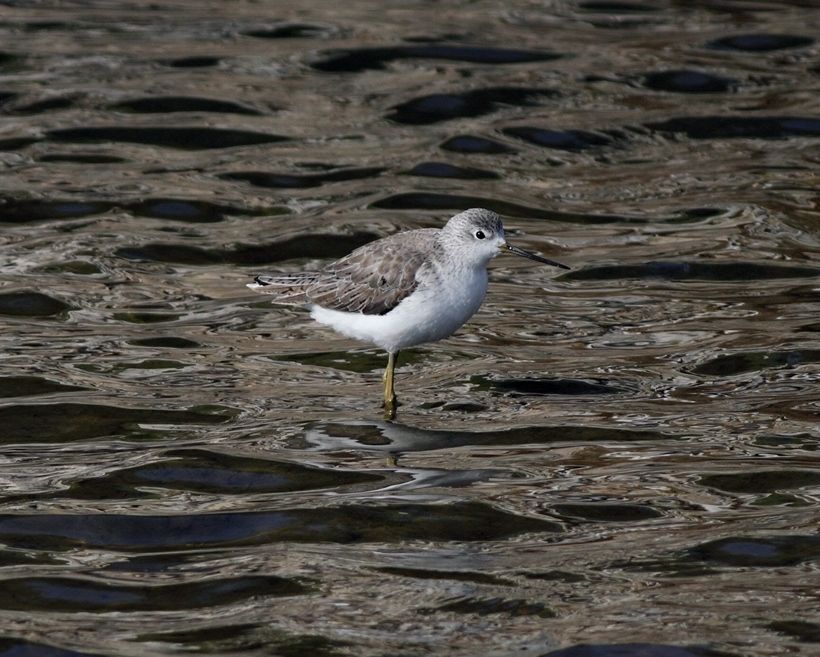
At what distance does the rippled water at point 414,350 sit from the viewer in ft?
29.7

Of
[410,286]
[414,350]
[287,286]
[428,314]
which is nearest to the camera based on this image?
[428,314]

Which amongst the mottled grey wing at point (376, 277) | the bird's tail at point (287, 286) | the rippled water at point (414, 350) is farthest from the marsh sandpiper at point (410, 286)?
the rippled water at point (414, 350)

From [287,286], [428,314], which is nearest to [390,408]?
[428,314]

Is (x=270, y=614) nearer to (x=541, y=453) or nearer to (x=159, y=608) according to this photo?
(x=159, y=608)

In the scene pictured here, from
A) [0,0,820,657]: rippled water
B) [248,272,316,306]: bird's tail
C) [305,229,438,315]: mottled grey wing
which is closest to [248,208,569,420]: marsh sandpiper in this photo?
[305,229,438,315]: mottled grey wing

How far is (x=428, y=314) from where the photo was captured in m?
11.9

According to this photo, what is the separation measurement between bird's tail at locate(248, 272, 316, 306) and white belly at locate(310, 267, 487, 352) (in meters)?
Result: 0.82

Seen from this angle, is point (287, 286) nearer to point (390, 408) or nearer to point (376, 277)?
point (376, 277)

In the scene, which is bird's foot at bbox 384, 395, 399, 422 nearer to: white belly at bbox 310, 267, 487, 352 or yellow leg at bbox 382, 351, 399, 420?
yellow leg at bbox 382, 351, 399, 420

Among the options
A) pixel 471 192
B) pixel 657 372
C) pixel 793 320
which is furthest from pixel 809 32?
pixel 657 372

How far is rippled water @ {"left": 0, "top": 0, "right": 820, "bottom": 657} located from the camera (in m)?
9.05

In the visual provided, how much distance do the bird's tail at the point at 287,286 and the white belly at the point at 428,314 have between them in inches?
32.4

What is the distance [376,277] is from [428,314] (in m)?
0.69

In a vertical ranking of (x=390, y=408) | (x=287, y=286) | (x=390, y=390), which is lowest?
(x=390, y=408)
